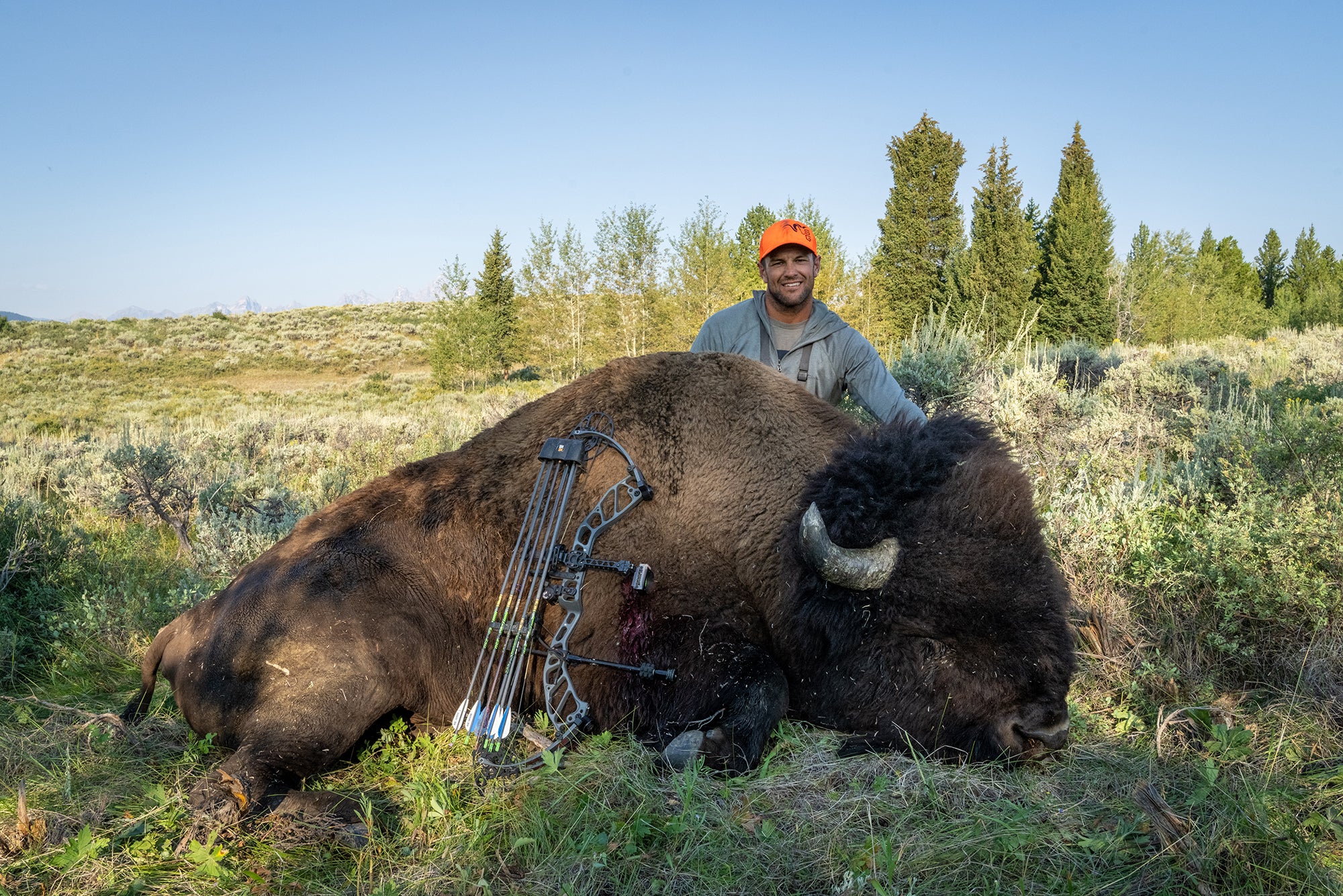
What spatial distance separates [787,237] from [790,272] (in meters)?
0.26

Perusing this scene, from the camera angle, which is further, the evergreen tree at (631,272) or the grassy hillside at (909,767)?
the evergreen tree at (631,272)

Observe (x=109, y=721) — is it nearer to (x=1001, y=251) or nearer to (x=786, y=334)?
(x=786, y=334)

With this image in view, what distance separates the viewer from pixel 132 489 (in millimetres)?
8070

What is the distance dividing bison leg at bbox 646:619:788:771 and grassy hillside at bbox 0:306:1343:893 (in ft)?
0.36

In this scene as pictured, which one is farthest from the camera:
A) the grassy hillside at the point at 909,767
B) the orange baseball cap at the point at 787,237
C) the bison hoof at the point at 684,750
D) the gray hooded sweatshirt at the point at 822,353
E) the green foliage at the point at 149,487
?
the green foliage at the point at 149,487

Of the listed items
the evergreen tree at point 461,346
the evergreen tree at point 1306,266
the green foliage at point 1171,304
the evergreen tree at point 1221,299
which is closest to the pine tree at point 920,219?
the green foliage at point 1171,304

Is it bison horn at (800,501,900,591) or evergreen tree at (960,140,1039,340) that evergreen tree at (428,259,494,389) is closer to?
evergreen tree at (960,140,1039,340)

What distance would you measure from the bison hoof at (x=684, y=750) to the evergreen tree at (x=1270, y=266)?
2451 inches

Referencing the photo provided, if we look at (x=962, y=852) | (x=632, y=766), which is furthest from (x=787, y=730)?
(x=962, y=852)

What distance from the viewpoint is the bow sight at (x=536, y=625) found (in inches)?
136

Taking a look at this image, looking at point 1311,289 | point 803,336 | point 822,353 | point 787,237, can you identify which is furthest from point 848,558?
point 1311,289

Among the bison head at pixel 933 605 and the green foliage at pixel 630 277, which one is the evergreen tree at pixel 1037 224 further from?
the bison head at pixel 933 605

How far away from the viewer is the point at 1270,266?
53.9 metres

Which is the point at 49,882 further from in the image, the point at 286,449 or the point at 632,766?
the point at 286,449
